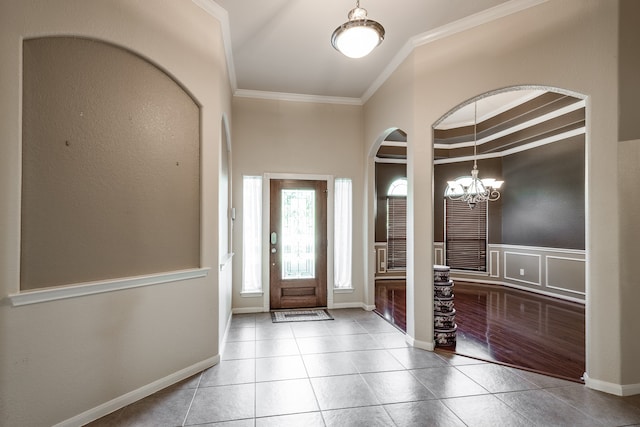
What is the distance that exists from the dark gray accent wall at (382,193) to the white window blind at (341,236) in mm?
2752

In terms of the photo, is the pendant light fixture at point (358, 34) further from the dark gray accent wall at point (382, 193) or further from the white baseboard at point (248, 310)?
the dark gray accent wall at point (382, 193)

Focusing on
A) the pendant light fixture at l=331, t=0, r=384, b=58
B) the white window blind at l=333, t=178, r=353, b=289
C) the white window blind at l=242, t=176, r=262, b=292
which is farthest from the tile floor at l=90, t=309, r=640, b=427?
the pendant light fixture at l=331, t=0, r=384, b=58

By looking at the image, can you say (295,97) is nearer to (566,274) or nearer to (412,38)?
(412,38)

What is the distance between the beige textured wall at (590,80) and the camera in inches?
105

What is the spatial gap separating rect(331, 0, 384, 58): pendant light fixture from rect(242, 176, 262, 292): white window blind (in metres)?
2.89

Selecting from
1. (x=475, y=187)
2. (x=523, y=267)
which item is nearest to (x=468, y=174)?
(x=523, y=267)

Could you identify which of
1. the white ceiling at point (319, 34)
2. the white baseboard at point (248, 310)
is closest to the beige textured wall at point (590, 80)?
the white ceiling at point (319, 34)

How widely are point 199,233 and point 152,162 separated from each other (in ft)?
2.50

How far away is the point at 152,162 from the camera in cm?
269

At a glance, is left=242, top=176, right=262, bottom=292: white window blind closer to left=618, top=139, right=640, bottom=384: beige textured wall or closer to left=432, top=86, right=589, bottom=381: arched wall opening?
left=432, top=86, right=589, bottom=381: arched wall opening

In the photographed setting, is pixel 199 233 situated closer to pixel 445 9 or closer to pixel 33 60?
pixel 33 60

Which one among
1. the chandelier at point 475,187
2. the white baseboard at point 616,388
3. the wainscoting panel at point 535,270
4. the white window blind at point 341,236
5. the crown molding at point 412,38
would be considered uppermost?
the crown molding at point 412,38

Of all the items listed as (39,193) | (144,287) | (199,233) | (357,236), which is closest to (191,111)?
(199,233)

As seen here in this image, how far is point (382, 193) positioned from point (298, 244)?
11.4ft
